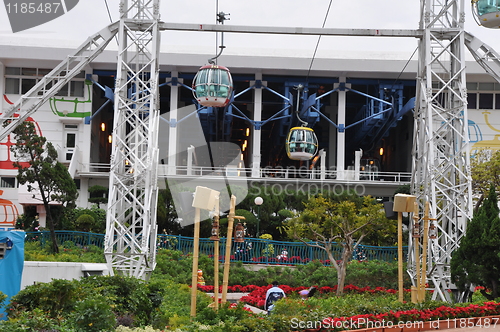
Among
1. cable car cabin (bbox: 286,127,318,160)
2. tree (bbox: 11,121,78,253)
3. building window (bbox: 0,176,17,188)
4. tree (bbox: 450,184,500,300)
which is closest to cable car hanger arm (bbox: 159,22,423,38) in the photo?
cable car cabin (bbox: 286,127,318,160)

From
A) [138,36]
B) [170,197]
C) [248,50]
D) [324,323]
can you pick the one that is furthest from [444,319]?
[248,50]

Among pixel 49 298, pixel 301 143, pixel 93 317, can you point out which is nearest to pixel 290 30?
pixel 301 143

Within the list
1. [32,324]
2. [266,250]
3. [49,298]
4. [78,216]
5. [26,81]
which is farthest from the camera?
[26,81]

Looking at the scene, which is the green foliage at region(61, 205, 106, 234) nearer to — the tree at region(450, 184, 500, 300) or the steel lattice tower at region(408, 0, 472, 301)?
the steel lattice tower at region(408, 0, 472, 301)

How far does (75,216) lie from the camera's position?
25.9m

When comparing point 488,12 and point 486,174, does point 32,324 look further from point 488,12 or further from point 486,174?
point 486,174

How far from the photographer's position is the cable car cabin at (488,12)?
15547mm

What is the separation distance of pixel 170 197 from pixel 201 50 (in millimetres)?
12876

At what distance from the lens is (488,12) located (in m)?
15.6

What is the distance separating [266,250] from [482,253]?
1193cm

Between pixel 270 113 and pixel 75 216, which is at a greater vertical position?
pixel 270 113

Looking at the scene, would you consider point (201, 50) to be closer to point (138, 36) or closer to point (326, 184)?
point (326, 184)

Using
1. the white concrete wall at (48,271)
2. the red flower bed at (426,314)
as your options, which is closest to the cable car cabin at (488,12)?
the red flower bed at (426,314)

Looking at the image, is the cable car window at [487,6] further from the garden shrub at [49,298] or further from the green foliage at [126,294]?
the garden shrub at [49,298]
